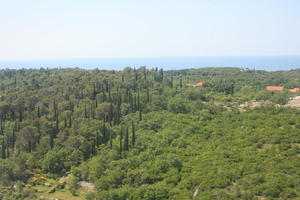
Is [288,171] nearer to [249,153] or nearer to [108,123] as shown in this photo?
[249,153]

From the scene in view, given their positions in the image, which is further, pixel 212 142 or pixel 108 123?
pixel 108 123

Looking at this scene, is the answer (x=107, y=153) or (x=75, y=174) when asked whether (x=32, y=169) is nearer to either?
(x=75, y=174)

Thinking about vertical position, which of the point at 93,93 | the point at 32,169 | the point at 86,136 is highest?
the point at 93,93

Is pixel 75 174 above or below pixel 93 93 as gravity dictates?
below

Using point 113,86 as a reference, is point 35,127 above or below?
below

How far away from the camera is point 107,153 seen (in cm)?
4812

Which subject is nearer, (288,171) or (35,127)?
(288,171)

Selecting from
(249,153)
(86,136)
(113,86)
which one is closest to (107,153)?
(86,136)

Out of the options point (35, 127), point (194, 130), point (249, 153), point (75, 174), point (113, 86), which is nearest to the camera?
point (249, 153)

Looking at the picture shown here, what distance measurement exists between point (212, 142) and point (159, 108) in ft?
75.1

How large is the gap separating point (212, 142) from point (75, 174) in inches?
801

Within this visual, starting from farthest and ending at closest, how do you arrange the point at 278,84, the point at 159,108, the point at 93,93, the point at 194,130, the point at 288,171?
the point at 278,84 → the point at 93,93 → the point at 159,108 → the point at 194,130 → the point at 288,171

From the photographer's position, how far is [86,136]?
180ft

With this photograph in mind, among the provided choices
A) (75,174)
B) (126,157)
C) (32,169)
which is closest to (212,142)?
(126,157)
